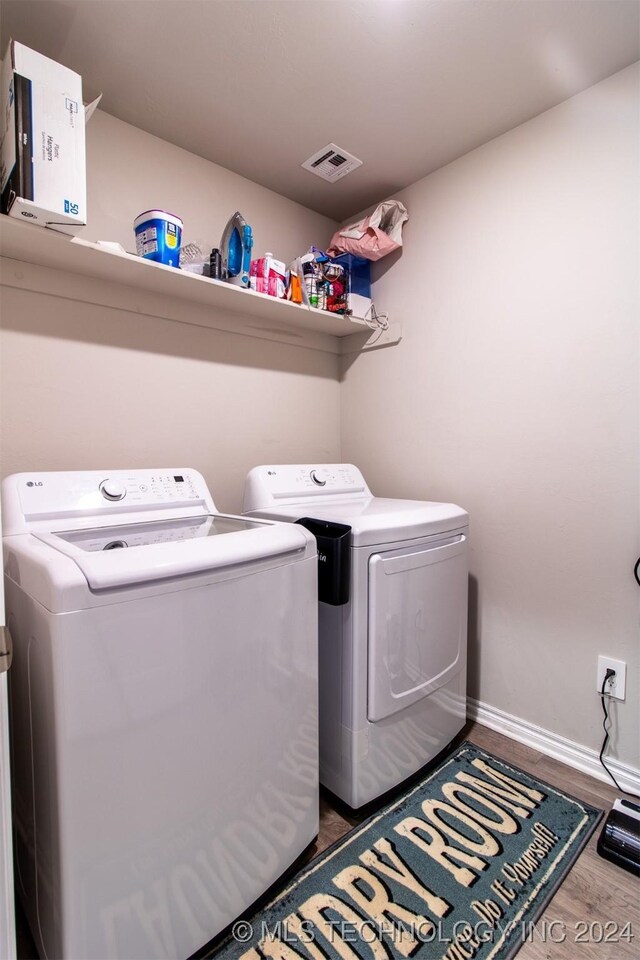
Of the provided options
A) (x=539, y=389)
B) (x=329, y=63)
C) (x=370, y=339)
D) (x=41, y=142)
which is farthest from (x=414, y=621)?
(x=329, y=63)

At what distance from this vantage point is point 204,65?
56.8 inches


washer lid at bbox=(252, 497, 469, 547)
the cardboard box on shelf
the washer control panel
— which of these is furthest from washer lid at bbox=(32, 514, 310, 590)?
the cardboard box on shelf

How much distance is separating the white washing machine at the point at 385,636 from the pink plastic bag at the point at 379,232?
1240mm

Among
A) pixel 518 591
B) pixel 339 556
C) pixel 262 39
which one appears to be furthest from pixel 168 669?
pixel 262 39

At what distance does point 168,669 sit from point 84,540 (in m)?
0.44

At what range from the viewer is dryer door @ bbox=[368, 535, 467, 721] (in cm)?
135

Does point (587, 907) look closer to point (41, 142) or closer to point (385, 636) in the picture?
point (385, 636)

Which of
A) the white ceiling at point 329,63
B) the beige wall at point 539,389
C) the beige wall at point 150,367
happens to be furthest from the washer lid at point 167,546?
the white ceiling at point 329,63

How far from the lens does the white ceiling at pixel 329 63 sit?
4.16ft

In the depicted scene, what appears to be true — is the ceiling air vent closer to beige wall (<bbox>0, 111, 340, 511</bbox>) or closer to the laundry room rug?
beige wall (<bbox>0, 111, 340, 511</bbox>)

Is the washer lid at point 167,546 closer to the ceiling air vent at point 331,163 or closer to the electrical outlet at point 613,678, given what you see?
the electrical outlet at point 613,678

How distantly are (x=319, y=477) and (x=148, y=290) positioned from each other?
988 millimetres

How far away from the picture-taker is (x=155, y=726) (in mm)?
875

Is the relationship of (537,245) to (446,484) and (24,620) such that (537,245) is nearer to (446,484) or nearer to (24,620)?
(446,484)
